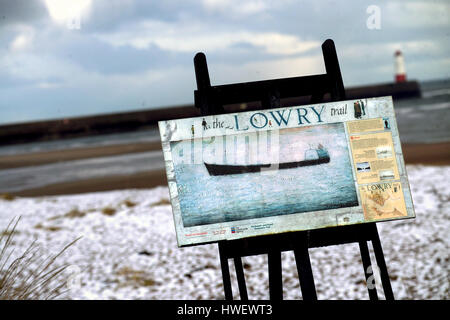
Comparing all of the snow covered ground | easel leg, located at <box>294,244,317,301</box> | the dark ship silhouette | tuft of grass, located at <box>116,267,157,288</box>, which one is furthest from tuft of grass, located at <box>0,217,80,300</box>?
easel leg, located at <box>294,244,317,301</box>

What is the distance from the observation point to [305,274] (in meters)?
2.04

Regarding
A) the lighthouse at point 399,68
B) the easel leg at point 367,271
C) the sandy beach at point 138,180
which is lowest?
the easel leg at point 367,271

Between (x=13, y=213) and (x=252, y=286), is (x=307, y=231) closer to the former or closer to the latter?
(x=252, y=286)

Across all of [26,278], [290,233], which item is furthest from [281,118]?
[26,278]

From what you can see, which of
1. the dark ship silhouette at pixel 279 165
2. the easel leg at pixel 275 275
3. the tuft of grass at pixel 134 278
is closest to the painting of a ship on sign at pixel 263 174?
the dark ship silhouette at pixel 279 165

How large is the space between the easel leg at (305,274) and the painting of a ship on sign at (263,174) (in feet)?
0.71

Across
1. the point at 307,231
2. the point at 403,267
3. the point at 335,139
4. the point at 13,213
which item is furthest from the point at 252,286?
the point at 13,213

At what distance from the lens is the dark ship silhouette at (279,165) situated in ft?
6.31

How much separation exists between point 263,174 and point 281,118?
263mm

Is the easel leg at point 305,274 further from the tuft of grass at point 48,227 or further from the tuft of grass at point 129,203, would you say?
the tuft of grass at point 129,203

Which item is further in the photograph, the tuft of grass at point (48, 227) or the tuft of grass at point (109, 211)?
the tuft of grass at point (109, 211)

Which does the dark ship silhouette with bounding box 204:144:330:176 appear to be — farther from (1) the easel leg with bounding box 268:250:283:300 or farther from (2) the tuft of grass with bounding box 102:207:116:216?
(2) the tuft of grass with bounding box 102:207:116:216

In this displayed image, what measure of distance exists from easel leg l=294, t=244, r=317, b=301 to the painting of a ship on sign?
0.22 metres

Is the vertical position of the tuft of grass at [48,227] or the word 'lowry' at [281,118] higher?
the tuft of grass at [48,227]
